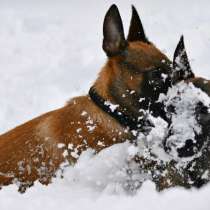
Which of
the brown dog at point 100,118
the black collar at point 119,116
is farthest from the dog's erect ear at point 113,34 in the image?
the black collar at point 119,116

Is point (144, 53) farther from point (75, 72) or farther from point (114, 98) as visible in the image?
point (75, 72)

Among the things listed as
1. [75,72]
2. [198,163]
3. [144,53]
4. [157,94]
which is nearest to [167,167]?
[198,163]

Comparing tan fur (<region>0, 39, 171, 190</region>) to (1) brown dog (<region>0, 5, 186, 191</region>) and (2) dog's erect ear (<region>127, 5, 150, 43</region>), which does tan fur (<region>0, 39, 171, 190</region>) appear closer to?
(1) brown dog (<region>0, 5, 186, 191</region>)

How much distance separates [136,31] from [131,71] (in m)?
0.82

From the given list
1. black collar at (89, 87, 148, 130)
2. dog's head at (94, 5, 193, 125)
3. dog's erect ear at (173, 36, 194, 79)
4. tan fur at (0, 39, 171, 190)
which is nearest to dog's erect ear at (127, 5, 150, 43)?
dog's head at (94, 5, 193, 125)

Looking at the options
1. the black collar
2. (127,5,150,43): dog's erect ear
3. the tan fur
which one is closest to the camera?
the tan fur

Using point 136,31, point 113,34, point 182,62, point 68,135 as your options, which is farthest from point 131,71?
point 68,135

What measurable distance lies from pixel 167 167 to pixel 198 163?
339mm

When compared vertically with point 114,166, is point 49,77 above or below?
above

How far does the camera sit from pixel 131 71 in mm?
7531

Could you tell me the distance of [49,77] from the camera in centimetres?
1413

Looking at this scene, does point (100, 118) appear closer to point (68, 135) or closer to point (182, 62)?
point (68, 135)

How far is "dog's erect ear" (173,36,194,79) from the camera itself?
7258 millimetres

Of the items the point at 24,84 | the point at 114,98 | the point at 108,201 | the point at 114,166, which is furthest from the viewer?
the point at 24,84
